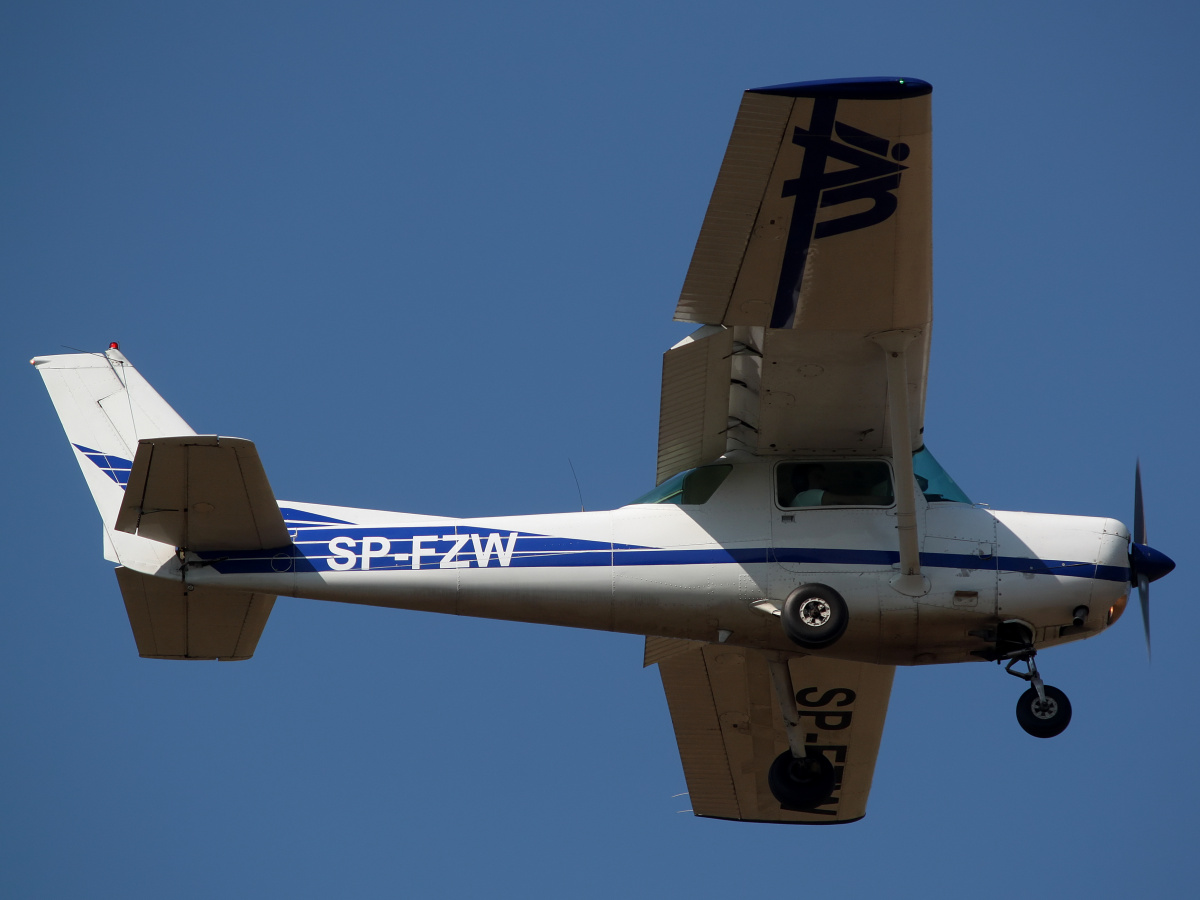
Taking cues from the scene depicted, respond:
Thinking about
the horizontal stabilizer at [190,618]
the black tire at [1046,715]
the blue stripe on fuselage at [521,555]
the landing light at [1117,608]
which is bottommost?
the black tire at [1046,715]

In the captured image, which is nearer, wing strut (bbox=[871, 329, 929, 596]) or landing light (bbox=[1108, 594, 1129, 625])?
wing strut (bbox=[871, 329, 929, 596])

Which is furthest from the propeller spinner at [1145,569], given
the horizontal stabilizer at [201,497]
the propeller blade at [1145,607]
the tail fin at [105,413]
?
the tail fin at [105,413]

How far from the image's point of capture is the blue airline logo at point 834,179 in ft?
30.8

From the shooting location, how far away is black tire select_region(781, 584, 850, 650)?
36.2ft

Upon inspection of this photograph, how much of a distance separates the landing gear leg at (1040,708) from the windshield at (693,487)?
2.78 metres

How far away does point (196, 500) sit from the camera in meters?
10.8

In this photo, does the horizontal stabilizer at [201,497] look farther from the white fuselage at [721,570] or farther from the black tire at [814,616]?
the black tire at [814,616]

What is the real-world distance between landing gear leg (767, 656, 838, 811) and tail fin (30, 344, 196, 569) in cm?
559

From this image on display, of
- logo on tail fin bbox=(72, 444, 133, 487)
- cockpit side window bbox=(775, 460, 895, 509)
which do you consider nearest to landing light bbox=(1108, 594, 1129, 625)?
cockpit side window bbox=(775, 460, 895, 509)

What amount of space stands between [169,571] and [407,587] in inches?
74.1

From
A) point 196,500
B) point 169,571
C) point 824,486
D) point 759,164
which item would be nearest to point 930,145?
point 759,164

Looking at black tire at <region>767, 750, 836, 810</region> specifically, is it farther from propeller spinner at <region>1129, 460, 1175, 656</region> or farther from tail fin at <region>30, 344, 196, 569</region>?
tail fin at <region>30, 344, 196, 569</region>

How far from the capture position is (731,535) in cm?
1162

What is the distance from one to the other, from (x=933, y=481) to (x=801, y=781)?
291 centimetres
